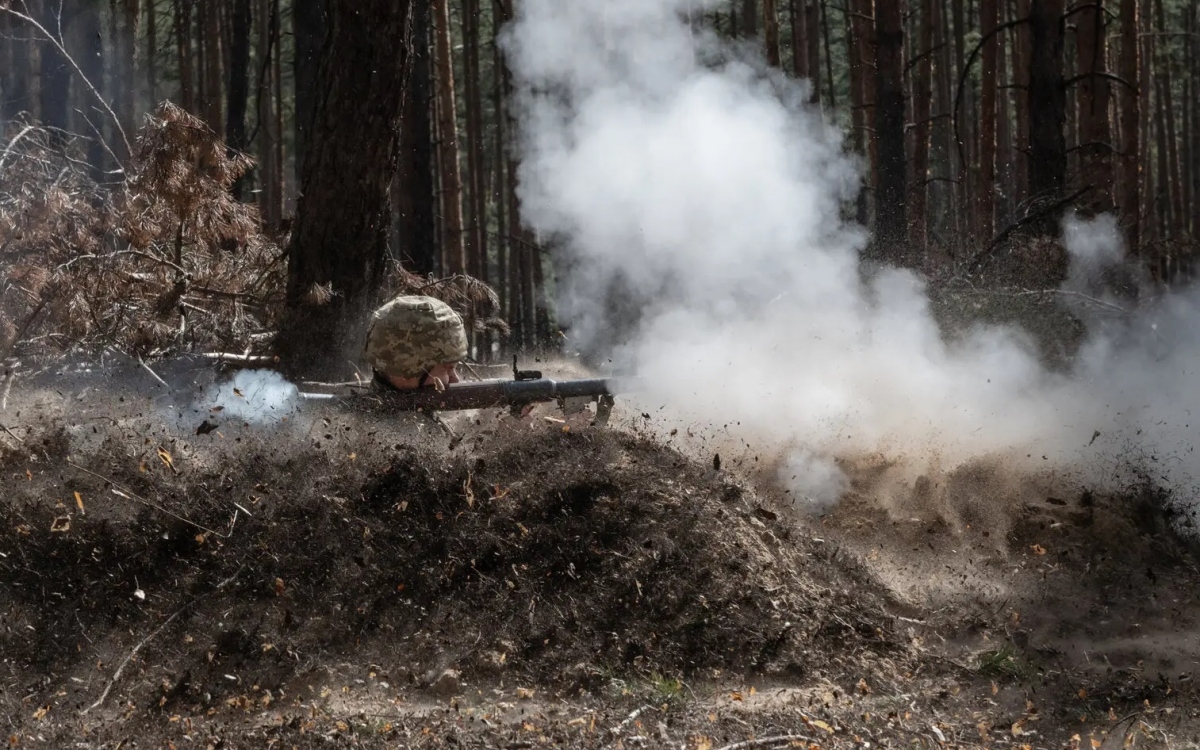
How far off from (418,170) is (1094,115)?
312 inches

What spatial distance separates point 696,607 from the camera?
592 cm

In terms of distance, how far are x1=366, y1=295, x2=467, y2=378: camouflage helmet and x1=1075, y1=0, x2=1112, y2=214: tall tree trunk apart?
7.09 m

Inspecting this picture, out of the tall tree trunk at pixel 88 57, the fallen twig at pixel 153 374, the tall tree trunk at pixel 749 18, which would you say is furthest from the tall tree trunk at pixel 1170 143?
the fallen twig at pixel 153 374

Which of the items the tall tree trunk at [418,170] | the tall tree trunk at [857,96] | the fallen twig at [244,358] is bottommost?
the fallen twig at [244,358]

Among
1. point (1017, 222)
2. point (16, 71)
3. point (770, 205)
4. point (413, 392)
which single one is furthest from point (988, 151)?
point (16, 71)

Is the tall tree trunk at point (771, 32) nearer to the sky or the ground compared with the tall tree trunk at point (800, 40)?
nearer to the ground

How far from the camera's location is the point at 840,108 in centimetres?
3228

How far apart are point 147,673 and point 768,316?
565cm

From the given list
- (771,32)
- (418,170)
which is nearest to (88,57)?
(418,170)

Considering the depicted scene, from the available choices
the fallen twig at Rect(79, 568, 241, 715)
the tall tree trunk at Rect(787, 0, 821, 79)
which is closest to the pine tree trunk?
the tall tree trunk at Rect(787, 0, 821, 79)

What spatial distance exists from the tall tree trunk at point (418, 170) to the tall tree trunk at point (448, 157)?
2.53 m

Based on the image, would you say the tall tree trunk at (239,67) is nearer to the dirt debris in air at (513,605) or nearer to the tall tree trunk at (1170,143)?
the dirt debris in air at (513,605)

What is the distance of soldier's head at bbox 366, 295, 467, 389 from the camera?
7.41m

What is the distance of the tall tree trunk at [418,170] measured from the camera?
13031mm
